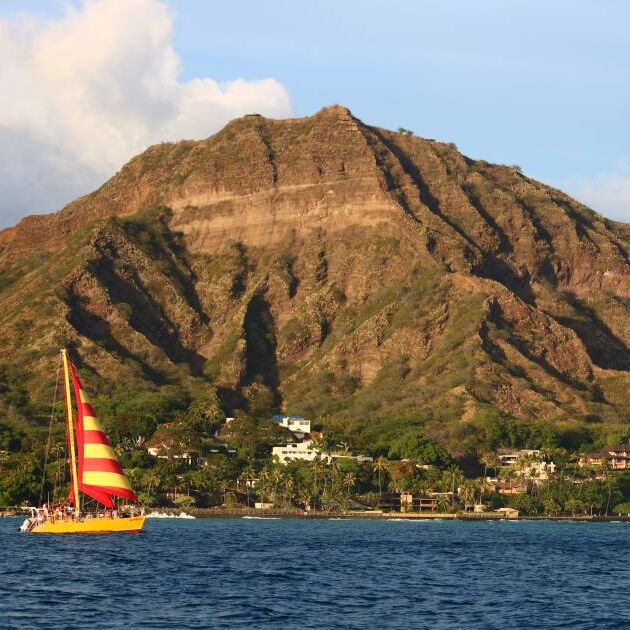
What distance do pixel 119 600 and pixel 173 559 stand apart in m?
35.0

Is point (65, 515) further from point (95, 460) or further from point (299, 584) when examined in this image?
point (299, 584)

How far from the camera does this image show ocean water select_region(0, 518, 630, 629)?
95750mm

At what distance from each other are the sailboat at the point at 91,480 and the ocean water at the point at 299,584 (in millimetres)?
2227

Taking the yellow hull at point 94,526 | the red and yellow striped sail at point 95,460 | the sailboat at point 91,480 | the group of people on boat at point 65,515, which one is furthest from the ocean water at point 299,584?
the red and yellow striped sail at point 95,460

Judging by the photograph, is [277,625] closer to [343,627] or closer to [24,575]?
[343,627]

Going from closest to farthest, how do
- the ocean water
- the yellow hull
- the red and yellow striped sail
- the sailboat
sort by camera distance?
the ocean water < the red and yellow striped sail < the sailboat < the yellow hull

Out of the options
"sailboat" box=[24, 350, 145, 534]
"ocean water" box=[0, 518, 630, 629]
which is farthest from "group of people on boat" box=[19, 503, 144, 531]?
"ocean water" box=[0, 518, 630, 629]

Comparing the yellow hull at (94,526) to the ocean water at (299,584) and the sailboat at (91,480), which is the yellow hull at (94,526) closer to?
the sailboat at (91,480)

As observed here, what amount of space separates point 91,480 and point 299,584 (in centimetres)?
4758

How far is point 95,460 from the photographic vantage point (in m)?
157

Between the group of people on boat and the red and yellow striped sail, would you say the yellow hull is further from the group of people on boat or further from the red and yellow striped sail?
the red and yellow striped sail

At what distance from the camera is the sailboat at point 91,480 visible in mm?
156250

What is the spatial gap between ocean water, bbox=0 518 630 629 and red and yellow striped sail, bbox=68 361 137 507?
485 centimetres

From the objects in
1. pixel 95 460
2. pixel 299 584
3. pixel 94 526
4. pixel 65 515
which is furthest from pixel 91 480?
pixel 299 584
